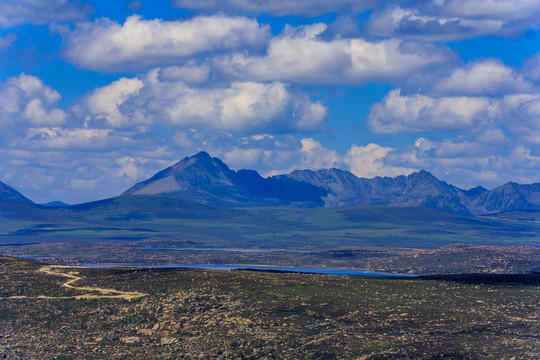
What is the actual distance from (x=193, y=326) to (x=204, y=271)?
3291cm

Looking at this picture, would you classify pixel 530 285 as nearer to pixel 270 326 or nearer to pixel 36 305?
pixel 270 326

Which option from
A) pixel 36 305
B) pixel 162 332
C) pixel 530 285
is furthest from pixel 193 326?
pixel 530 285

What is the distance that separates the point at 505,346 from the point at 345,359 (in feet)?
47.7

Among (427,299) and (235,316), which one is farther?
(427,299)

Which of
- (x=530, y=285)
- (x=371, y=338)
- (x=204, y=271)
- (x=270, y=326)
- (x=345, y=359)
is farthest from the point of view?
(x=204, y=271)

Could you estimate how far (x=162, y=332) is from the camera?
265 feet

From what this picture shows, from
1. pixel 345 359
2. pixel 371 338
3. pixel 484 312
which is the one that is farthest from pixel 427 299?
pixel 345 359

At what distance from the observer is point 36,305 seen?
305 feet

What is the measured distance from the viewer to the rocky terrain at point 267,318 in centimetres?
7138

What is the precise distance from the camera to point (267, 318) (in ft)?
271

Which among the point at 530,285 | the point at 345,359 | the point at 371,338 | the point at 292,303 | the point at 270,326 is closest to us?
the point at 345,359

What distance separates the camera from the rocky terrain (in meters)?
71.4

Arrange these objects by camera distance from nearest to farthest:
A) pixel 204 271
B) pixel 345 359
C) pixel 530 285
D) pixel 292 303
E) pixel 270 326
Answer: pixel 345 359, pixel 270 326, pixel 292 303, pixel 530 285, pixel 204 271

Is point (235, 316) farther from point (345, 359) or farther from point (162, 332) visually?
point (345, 359)
